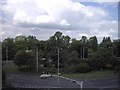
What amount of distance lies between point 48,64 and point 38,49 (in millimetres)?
266

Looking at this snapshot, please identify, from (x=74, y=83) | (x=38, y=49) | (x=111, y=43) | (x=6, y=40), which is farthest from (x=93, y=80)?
(x=6, y=40)

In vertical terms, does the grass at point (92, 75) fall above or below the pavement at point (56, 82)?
above

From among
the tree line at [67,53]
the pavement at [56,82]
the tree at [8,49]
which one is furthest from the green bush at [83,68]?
the tree at [8,49]

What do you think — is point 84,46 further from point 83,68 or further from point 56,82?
point 56,82

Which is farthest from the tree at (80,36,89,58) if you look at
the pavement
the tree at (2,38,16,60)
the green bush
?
the tree at (2,38,16,60)

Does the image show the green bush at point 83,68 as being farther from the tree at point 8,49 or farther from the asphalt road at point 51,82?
the tree at point 8,49

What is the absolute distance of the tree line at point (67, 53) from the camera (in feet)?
15.4

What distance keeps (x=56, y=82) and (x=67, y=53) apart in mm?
453

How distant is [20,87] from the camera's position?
4754 mm

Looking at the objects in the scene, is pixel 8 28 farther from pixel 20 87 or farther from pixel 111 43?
pixel 111 43

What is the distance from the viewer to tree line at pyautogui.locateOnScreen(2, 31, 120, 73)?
470 centimetres

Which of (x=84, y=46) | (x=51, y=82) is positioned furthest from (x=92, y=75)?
(x=51, y=82)

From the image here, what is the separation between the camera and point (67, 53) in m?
4.73

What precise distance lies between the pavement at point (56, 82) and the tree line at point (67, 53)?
0.47ft
